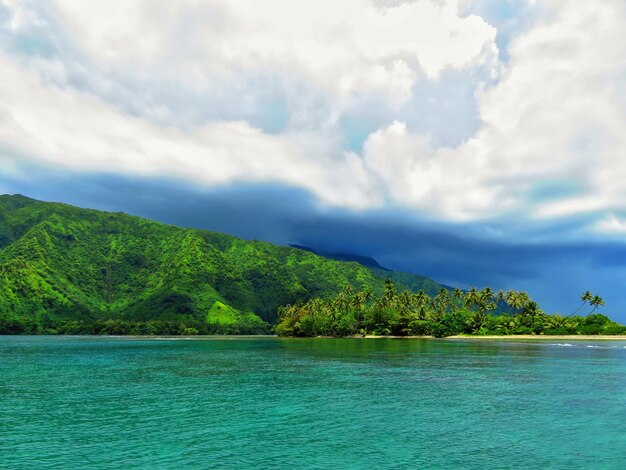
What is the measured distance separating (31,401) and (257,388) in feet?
94.5

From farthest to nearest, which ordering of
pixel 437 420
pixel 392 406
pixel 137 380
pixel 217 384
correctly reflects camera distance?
pixel 137 380 < pixel 217 384 < pixel 392 406 < pixel 437 420

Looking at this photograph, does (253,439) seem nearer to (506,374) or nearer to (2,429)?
(2,429)

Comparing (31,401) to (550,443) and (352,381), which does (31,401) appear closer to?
(352,381)

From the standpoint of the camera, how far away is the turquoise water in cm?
3294

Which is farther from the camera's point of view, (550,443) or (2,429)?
(2,429)

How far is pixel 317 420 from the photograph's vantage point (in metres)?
45.4

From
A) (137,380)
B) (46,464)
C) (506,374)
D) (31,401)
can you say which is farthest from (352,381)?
(46,464)

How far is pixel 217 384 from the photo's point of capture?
72.2 metres

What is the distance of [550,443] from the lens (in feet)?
120

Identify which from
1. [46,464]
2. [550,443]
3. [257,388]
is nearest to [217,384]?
[257,388]

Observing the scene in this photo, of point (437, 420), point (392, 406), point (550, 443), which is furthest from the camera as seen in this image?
point (392, 406)

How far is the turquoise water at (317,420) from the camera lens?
32.9 metres

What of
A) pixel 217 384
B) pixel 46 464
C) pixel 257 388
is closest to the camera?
pixel 46 464

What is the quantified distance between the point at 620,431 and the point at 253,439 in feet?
105
